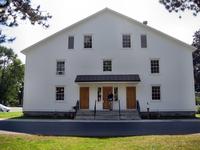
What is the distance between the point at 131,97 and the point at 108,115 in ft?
10.6

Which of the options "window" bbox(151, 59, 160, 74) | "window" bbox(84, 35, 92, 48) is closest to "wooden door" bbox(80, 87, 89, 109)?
"window" bbox(84, 35, 92, 48)

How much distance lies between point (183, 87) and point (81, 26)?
464 inches

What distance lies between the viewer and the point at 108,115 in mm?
23547

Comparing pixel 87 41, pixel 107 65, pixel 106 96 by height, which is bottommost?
pixel 106 96

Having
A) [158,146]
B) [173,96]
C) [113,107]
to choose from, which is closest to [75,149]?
[158,146]

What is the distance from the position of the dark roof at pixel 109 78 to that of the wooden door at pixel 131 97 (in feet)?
4.15

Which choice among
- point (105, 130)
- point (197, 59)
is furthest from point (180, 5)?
point (197, 59)

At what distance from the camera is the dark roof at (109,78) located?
79.9 feet

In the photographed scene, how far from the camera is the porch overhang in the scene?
959 inches

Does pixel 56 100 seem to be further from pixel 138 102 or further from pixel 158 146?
pixel 158 146

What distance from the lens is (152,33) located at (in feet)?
86.6

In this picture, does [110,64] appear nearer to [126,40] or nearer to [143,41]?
[126,40]

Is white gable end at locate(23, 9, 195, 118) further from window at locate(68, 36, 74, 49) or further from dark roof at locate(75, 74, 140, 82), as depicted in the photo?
dark roof at locate(75, 74, 140, 82)

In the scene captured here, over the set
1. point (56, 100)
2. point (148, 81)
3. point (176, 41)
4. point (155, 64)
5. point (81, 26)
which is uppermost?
point (81, 26)
